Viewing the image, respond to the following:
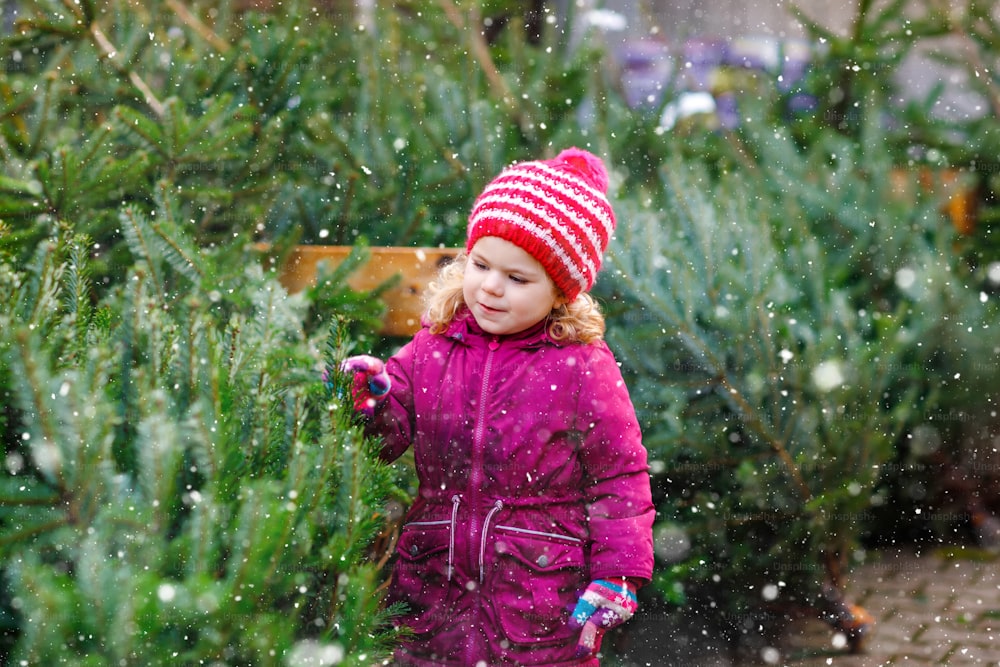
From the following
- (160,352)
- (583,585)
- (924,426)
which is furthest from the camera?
(924,426)

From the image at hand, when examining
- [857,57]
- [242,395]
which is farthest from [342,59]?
[242,395]

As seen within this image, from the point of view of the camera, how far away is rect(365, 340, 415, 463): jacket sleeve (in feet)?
7.42

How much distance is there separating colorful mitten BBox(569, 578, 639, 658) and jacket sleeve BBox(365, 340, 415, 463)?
23.0 inches

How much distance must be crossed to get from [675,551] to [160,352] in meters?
2.47

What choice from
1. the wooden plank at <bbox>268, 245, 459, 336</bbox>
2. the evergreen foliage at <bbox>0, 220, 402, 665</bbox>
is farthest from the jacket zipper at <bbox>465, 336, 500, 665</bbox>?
the wooden plank at <bbox>268, 245, 459, 336</bbox>

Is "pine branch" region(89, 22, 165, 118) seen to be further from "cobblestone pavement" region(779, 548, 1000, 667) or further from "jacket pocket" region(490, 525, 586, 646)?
"cobblestone pavement" region(779, 548, 1000, 667)

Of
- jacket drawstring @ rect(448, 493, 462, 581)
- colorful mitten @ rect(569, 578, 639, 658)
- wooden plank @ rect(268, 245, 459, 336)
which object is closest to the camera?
colorful mitten @ rect(569, 578, 639, 658)

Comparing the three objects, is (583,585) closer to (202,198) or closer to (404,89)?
(202,198)

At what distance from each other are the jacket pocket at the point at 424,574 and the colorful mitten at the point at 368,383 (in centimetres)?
31

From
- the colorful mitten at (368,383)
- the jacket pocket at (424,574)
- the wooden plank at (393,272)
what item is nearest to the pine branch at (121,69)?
the wooden plank at (393,272)

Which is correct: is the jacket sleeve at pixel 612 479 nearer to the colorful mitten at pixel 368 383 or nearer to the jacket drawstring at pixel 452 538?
the jacket drawstring at pixel 452 538

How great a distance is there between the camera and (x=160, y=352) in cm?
149

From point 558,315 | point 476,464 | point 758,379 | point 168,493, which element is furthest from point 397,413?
point 758,379

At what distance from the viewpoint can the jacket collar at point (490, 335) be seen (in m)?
2.29
